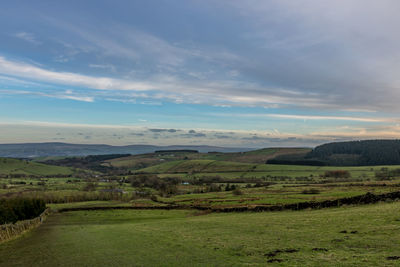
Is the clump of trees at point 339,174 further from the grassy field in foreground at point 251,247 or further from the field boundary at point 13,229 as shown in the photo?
the field boundary at point 13,229

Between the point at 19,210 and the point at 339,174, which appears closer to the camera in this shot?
the point at 19,210

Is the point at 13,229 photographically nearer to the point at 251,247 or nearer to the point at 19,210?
the point at 19,210

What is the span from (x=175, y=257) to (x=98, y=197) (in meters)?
120

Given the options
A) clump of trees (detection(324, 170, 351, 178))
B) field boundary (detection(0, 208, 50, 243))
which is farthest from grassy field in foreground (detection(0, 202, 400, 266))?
clump of trees (detection(324, 170, 351, 178))

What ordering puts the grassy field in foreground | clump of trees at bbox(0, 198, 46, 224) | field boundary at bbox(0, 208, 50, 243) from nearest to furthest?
the grassy field in foreground
field boundary at bbox(0, 208, 50, 243)
clump of trees at bbox(0, 198, 46, 224)

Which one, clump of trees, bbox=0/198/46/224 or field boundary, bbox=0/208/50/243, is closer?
field boundary, bbox=0/208/50/243

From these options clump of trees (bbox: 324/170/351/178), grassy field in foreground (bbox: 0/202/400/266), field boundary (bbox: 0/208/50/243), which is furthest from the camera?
clump of trees (bbox: 324/170/351/178)

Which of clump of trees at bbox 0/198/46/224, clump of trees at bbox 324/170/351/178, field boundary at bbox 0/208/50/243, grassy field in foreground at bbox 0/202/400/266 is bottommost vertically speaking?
clump of trees at bbox 324/170/351/178

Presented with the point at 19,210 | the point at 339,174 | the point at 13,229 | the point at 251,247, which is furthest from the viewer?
the point at 339,174

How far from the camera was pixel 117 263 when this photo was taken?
873 inches

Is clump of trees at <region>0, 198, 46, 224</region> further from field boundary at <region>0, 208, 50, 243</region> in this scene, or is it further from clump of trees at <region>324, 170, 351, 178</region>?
clump of trees at <region>324, 170, 351, 178</region>

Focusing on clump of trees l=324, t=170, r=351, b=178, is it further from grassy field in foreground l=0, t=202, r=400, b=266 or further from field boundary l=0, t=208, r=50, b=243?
field boundary l=0, t=208, r=50, b=243

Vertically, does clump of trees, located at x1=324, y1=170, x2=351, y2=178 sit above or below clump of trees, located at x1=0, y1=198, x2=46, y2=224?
below

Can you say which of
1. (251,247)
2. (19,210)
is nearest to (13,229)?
(19,210)
